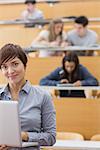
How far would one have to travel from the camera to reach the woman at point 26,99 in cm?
143

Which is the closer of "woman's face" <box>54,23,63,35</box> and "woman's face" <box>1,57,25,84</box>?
"woman's face" <box>1,57,25,84</box>

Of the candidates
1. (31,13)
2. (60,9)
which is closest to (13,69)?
(31,13)

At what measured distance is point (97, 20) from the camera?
622 centimetres

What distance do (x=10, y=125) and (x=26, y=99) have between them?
18 centimetres

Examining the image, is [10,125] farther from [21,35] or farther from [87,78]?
[21,35]

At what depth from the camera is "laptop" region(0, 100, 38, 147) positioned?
131 centimetres

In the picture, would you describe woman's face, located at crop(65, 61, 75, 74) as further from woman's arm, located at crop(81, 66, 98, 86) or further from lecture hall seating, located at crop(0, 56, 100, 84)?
lecture hall seating, located at crop(0, 56, 100, 84)

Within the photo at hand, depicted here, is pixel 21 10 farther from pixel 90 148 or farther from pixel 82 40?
pixel 90 148

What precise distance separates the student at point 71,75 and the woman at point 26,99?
206 cm

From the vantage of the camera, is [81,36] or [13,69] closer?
[13,69]

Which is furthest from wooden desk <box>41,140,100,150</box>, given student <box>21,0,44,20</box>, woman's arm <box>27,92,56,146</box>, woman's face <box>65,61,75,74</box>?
student <box>21,0,44,20</box>

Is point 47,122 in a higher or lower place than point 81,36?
higher

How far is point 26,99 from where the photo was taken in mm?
1479

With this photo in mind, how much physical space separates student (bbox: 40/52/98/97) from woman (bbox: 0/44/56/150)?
2.06 m
